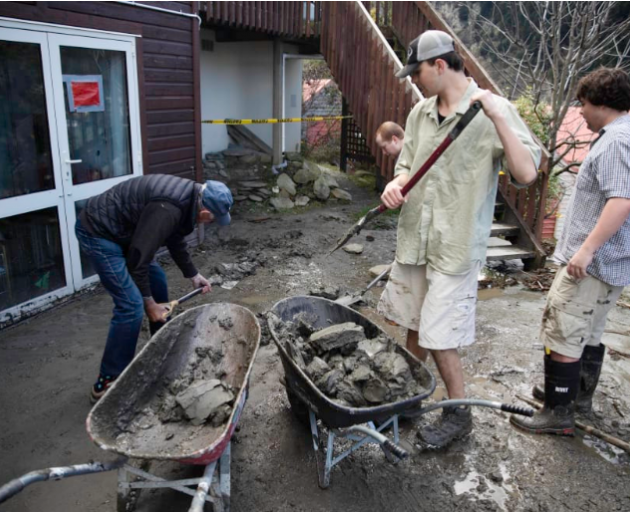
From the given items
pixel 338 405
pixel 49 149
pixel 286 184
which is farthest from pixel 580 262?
pixel 286 184

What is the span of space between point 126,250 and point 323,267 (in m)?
3.37

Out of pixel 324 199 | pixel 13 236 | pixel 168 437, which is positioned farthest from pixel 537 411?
pixel 324 199

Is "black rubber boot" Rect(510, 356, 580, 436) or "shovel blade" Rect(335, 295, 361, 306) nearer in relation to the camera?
"black rubber boot" Rect(510, 356, 580, 436)

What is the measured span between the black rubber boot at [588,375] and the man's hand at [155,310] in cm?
277

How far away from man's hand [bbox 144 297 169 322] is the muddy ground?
0.77 meters

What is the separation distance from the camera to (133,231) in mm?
3418

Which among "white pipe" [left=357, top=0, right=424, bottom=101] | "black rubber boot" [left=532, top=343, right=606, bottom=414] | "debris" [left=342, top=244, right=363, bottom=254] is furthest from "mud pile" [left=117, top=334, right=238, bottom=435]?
"white pipe" [left=357, top=0, right=424, bottom=101]

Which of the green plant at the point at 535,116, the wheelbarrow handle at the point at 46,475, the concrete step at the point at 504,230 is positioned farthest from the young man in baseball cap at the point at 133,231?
the green plant at the point at 535,116

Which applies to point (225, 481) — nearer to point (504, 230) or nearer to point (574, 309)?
point (574, 309)

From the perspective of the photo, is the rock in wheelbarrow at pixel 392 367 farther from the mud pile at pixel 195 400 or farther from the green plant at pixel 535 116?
the green plant at pixel 535 116

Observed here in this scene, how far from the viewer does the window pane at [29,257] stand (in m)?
4.55

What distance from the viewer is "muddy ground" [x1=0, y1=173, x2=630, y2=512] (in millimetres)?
2805

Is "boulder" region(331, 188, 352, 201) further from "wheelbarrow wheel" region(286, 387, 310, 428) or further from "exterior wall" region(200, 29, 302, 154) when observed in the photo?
"wheelbarrow wheel" region(286, 387, 310, 428)

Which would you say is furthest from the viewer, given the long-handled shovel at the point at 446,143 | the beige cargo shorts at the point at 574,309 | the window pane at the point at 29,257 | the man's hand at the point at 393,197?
the window pane at the point at 29,257
